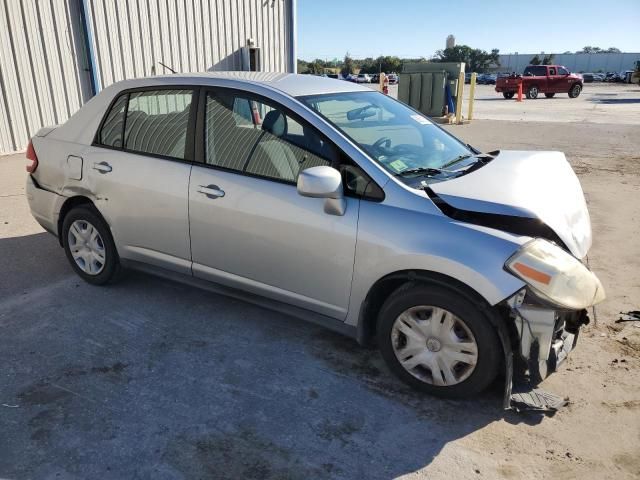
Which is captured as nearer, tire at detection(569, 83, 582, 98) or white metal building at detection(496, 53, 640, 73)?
tire at detection(569, 83, 582, 98)

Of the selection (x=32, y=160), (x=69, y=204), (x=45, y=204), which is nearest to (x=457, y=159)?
(x=69, y=204)

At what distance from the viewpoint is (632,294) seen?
14.0 feet

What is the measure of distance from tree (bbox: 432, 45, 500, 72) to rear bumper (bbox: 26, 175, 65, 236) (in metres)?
99.6

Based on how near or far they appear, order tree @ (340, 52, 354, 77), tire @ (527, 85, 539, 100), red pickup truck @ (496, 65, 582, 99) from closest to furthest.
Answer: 1. red pickup truck @ (496, 65, 582, 99)
2. tire @ (527, 85, 539, 100)
3. tree @ (340, 52, 354, 77)

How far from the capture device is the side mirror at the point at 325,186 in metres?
2.82

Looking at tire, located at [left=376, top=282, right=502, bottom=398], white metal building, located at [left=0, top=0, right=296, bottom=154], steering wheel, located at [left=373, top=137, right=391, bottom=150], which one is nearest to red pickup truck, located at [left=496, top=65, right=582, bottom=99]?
white metal building, located at [left=0, top=0, right=296, bottom=154]

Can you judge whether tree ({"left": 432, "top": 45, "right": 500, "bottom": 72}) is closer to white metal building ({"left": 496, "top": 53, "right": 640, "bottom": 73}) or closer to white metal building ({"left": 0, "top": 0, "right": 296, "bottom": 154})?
white metal building ({"left": 496, "top": 53, "right": 640, "bottom": 73})

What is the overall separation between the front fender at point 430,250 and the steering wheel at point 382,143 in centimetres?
51

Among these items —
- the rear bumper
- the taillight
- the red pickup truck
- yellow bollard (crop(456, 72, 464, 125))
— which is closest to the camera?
the rear bumper

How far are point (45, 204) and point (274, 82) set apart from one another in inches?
91.7

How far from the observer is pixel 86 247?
4246 millimetres

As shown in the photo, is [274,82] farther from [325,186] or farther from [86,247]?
[86,247]

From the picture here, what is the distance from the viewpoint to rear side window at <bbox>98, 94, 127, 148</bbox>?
3.99 meters

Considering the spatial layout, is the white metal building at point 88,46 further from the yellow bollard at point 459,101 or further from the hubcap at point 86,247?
the yellow bollard at point 459,101
